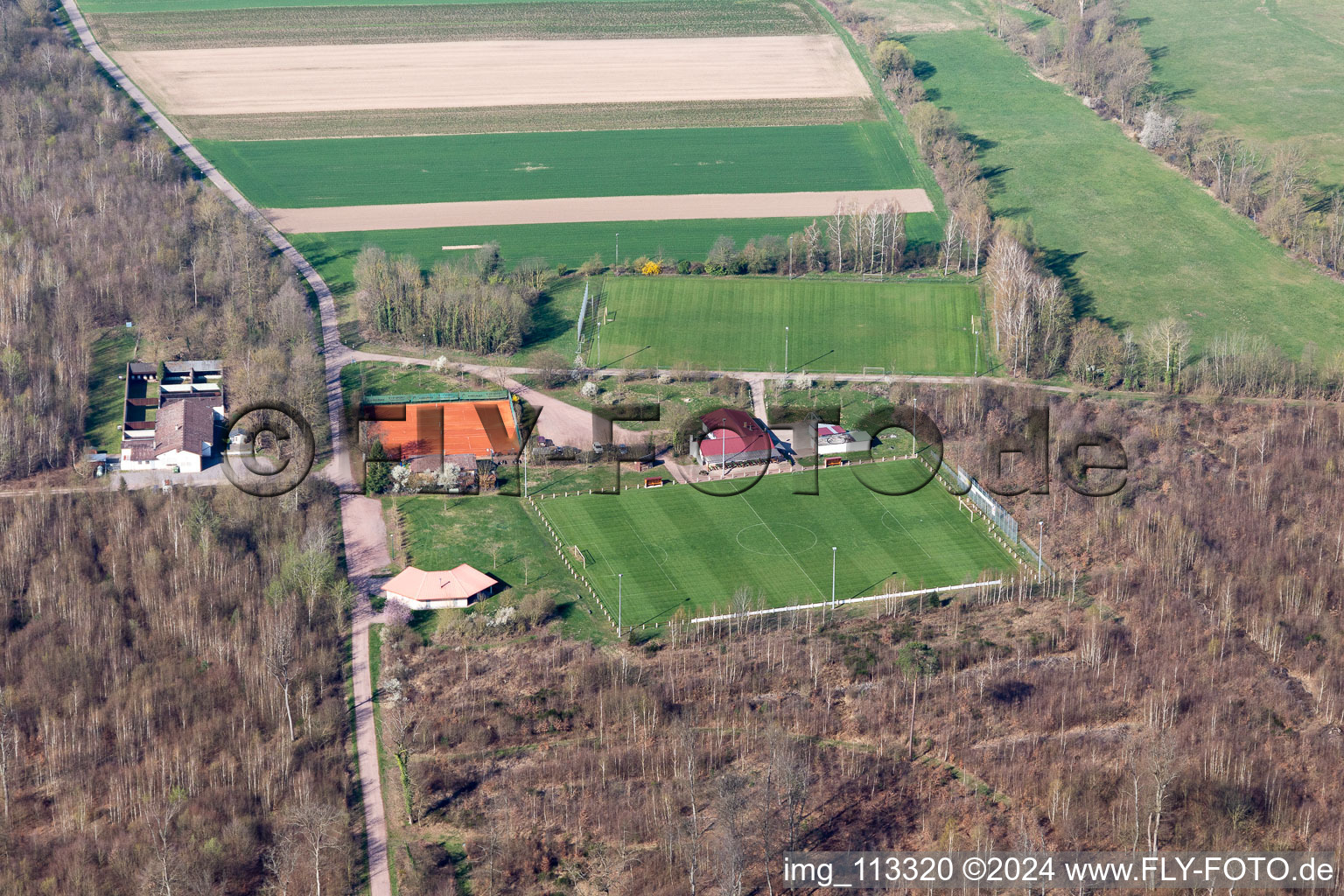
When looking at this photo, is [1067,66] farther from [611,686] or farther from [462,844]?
[462,844]

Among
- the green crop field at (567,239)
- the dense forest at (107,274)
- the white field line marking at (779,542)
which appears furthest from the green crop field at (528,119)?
the white field line marking at (779,542)

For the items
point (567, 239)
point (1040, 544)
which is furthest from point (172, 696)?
point (567, 239)

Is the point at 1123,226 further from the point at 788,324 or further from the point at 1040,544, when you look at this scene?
the point at 1040,544

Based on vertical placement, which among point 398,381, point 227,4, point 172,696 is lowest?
point 172,696

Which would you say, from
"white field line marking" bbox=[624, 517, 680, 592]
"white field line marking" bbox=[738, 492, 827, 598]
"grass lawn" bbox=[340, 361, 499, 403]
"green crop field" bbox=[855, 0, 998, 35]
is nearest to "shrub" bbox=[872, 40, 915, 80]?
"green crop field" bbox=[855, 0, 998, 35]

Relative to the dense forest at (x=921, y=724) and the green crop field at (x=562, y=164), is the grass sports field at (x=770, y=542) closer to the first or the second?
the dense forest at (x=921, y=724)

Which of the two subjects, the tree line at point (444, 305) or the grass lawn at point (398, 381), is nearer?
the grass lawn at point (398, 381)
